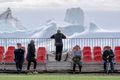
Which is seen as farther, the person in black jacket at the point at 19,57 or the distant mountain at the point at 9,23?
the distant mountain at the point at 9,23

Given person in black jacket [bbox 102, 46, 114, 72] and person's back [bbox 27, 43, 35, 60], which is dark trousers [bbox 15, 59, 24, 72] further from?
person in black jacket [bbox 102, 46, 114, 72]

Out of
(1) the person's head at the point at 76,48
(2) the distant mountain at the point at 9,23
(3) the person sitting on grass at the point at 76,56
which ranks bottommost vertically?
(3) the person sitting on grass at the point at 76,56

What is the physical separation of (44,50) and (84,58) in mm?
2705

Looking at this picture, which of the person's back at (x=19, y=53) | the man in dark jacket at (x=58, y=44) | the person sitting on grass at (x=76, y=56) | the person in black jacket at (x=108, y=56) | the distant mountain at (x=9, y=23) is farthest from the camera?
the distant mountain at (x=9, y=23)

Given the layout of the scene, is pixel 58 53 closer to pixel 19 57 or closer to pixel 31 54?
pixel 31 54

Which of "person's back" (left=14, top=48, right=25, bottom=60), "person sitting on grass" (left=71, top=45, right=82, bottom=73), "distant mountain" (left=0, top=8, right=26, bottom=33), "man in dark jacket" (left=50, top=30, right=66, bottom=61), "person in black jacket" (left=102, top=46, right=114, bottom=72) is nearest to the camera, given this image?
"person in black jacket" (left=102, top=46, right=114, bottom=72)

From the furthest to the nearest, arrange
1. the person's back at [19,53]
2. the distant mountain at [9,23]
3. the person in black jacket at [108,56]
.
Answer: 1. the distant mountain at [9,23]
2. the person's back at [19,53]
3. the person in black jacket at [108,56]

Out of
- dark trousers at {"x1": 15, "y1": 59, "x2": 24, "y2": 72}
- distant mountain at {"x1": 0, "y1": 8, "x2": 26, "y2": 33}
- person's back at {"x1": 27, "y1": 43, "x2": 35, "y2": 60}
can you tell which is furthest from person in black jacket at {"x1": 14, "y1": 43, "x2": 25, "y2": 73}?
distant mountain at {"x1": 0, "y1": 8, "x2": 26, "y2": 33}

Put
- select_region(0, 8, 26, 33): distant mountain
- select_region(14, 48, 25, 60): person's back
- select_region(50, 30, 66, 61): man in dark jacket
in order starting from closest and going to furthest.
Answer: select_region(14, 48, 25, 60): person's back → select_region(50, 30, 66, 61): man in dark jacket → select_region(0, 8, 26, 33): distant mountain

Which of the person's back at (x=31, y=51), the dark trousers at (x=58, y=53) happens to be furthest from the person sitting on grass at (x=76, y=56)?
the person's back at (x=31, y=51)

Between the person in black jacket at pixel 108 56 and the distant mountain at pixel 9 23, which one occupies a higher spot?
the distant mountain at pixel 9 23

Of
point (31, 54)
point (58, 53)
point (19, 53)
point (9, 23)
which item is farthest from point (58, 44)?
point (9, 23)

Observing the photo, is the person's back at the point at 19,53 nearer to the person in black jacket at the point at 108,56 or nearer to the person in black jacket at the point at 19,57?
the person in black jacket at the point at 19,57

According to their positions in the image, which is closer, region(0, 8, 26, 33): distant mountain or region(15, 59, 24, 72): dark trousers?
region(15, 59, 24, 72): dark trousers
